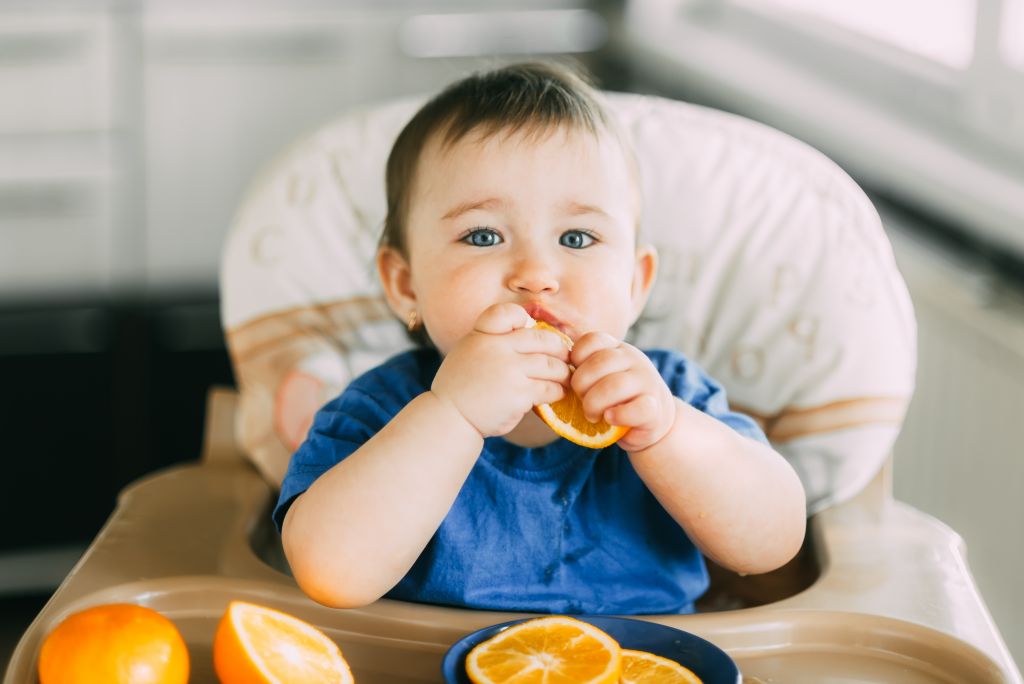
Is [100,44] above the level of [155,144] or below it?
above

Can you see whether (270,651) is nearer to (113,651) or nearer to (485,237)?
(113,651)

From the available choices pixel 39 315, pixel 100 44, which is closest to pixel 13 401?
pixel 39 315

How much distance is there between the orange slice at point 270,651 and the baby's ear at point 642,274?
18.2 inches

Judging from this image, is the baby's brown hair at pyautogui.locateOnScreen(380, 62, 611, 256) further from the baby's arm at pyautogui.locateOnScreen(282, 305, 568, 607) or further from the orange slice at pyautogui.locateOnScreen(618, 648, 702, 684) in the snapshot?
the orange slice at pyautogui.locateOnScreen(618, 648, 702, 684)

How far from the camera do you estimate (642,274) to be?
1173 millimetres

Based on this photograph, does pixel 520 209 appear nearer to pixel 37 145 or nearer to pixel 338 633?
pixel 338 633

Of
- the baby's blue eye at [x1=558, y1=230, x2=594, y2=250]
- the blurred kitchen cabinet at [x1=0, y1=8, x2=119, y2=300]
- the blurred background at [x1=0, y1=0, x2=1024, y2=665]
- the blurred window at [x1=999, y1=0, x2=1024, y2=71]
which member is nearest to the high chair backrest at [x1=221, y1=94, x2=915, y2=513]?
the baby's blue eye at [x1=558, y1=230, x2=594, y2=250]

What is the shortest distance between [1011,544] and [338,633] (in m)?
0.91

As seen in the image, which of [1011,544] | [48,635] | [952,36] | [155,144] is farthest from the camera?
[155,144]

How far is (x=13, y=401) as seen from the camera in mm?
2781

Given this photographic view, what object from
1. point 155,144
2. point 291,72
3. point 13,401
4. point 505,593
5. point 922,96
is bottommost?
point 13,401

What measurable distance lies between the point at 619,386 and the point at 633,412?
0.02 metres

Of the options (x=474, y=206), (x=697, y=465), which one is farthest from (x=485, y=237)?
(x=697, y=465)

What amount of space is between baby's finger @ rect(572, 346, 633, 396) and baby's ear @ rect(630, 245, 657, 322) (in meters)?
0.25
